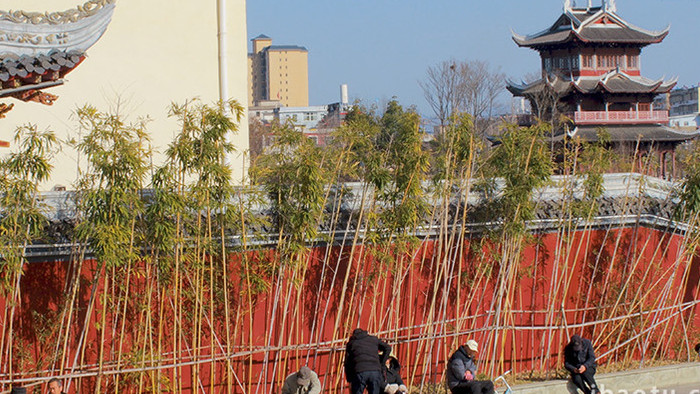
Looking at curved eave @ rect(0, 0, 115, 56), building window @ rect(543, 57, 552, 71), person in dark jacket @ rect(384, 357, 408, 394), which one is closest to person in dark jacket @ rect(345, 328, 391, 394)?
person in dark jacket @ rect(384, 357, 408, 394)

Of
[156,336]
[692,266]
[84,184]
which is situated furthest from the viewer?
[692,266]

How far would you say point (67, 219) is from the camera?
5836 millimetres

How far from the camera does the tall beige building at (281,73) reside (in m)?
71.0

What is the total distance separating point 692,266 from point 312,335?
3.44m

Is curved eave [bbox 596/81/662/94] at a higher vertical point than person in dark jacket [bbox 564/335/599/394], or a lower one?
higher

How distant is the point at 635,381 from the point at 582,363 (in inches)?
28.9

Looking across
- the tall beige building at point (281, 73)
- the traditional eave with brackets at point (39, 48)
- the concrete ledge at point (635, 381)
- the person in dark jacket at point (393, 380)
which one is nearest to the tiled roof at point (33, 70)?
the traditional eave with brackets at point (39, 48)

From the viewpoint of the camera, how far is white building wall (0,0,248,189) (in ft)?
28.2

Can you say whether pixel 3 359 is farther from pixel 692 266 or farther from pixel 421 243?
pixel 692 266

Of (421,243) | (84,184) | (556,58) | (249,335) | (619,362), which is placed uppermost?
(556,58)

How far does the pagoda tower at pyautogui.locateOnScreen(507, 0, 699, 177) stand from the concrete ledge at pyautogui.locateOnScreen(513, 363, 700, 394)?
1375 cm

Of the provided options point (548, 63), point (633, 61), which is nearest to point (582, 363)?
point (548, 63)

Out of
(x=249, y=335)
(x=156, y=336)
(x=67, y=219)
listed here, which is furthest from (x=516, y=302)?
(x=67, y=219)

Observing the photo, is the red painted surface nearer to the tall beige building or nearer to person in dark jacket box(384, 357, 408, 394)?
person in dark jacket box(384, 357, 408, 394)
